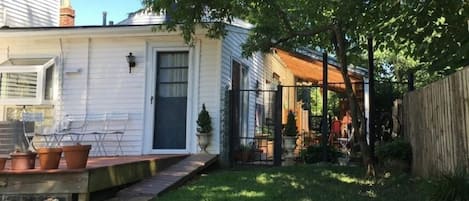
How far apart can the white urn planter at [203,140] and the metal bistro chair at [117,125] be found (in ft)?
5.42

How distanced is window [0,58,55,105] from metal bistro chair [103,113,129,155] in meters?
1.41

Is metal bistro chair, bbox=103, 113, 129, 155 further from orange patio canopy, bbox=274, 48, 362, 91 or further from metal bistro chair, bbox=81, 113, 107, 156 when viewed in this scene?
orange patio canopy, bbox=274, 48, 362, 91

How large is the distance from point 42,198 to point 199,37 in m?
5.15

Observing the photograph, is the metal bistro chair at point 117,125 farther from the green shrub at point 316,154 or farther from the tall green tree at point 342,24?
the green shrub at point 316,154

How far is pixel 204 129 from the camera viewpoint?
11.2 m

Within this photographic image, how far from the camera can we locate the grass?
24.9 feet

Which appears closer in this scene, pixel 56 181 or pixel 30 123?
pixel 56 181

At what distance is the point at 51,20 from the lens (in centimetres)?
1661

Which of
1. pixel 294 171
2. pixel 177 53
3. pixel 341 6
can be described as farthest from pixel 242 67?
pixel 341 6

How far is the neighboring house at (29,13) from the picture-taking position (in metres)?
14.5

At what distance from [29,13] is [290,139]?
832cm

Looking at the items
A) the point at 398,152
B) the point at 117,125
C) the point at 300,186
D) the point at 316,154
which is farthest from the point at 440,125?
the point at 117,125

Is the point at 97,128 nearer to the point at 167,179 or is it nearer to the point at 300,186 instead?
the point at 167,179

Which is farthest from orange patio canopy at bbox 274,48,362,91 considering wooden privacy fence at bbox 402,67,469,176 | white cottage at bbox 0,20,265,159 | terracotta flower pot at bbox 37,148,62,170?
terracotta flower pot at bbox 37,148,62,170
